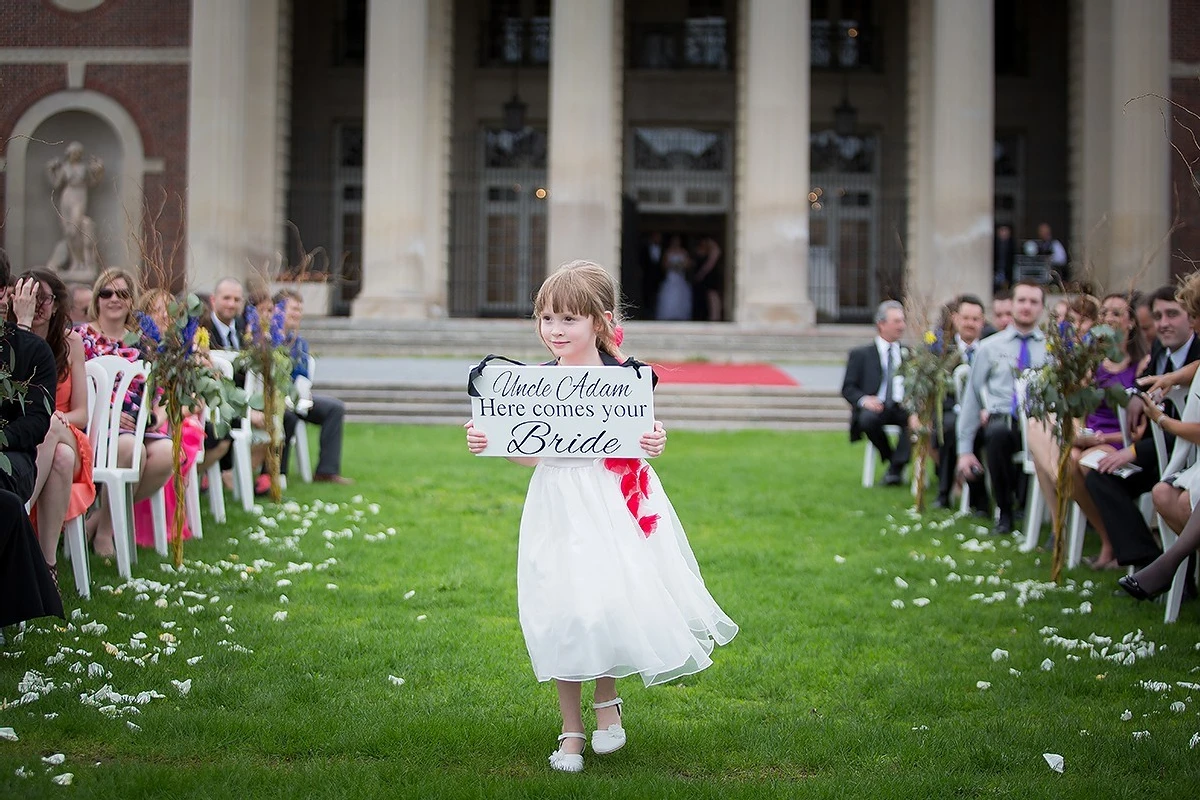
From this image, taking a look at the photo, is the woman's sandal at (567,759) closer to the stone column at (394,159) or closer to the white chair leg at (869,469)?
the white chair leg at (869,469)

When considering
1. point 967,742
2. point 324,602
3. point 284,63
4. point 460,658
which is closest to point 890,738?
point 967,742

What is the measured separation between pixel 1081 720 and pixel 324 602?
3.89 metres

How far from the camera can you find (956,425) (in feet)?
37.2

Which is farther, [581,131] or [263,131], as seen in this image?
[263,131]

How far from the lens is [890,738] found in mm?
4844

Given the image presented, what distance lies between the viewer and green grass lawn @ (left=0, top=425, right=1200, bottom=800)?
14.3 feet

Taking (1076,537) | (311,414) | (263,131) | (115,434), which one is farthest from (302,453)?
(263,131)

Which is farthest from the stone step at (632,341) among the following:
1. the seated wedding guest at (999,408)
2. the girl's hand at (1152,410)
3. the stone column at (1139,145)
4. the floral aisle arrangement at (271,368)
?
the girl's hand at (1152,410)

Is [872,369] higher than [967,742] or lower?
higher

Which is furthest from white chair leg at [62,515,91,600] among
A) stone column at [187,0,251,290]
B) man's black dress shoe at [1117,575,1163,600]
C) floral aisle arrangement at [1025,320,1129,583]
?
stone column at [187,0,251,290]

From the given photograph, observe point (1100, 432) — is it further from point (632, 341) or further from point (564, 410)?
point (632, 341)

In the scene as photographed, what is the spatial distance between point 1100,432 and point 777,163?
16.3 metres

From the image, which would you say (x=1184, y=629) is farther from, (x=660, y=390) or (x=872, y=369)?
(x=660, y=390)

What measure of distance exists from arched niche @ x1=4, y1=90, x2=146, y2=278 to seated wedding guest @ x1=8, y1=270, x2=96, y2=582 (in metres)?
21.4
